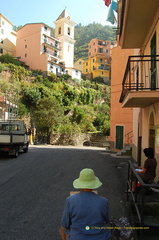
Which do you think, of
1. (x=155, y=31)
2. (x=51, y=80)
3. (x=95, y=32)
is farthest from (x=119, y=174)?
(x=95, y=32)

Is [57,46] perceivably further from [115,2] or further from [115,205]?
[115,205]

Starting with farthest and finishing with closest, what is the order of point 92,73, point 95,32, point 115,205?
point 95,32 < point 92,73 < point 115,205

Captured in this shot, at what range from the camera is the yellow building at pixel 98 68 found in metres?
69.8

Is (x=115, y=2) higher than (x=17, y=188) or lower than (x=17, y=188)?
higher

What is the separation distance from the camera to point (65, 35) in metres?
60.6

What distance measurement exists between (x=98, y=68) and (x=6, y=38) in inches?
1166

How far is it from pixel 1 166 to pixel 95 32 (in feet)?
465

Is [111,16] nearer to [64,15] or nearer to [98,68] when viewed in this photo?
[64,15]

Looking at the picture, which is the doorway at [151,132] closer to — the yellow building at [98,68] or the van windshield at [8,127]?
the van windshield at [8,127]

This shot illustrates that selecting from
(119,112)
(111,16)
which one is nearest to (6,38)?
(119,112)

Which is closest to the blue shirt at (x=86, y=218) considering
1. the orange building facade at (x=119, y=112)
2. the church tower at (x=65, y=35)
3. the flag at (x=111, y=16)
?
the flag at (x=111, y=16)

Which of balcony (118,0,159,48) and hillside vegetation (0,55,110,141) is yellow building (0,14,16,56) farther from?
balcony (118,0,159,48)

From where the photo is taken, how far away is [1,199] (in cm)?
577

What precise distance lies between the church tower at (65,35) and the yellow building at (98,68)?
389 inches
